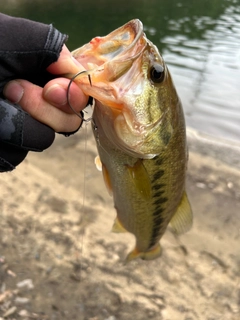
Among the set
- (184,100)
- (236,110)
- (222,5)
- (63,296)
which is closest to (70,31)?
(184,100)

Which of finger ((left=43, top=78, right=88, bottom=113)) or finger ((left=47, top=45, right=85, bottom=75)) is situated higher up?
finger ((left=47, top=45, right=85, bottom=75))

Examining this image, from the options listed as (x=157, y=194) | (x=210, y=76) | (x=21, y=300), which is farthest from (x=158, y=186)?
(x=210, y=76)

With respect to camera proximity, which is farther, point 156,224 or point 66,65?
point 156,224

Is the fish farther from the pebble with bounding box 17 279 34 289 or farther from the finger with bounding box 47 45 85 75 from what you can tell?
the pebble with bounding box 17 279 34 289

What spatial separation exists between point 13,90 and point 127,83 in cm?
51

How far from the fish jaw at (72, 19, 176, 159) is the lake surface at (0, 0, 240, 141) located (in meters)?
7.01

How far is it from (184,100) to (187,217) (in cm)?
833

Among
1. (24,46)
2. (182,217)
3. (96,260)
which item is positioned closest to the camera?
(24,46)

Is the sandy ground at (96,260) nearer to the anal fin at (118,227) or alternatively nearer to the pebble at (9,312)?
the pebble at (9,312)

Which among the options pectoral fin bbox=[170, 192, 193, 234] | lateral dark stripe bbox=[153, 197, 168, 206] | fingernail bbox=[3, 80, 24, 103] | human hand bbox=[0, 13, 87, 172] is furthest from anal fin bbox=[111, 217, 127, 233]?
fingernail bbox=[3, 80, 24, 103]

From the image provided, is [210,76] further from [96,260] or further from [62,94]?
[62,94]

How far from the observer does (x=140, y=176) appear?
6.54 ft

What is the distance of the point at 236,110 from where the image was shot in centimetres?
959

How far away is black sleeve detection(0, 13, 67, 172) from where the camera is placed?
1511 mm
